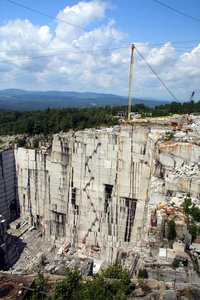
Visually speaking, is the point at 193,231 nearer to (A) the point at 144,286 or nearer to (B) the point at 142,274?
(B) the point at 142,274

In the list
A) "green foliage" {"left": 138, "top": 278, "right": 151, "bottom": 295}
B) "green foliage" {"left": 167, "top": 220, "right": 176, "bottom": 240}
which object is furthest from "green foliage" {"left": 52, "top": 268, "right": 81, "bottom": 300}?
"green foliage" {"left": 167, "top": 220, "right": 176, "bottom": 240}

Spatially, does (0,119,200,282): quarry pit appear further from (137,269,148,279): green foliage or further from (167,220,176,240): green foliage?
(137,269,148,279): green foliage

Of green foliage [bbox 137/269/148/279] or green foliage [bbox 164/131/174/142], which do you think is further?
green foliage [bbox 164/131/174/142]

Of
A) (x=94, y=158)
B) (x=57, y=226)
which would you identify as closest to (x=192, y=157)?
(x=94, y=158)

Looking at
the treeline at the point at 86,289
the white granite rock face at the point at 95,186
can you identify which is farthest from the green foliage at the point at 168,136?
the treeline at the point at 86,289

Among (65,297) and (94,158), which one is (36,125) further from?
(65,297)

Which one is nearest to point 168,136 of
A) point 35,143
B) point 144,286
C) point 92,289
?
point 144,286
